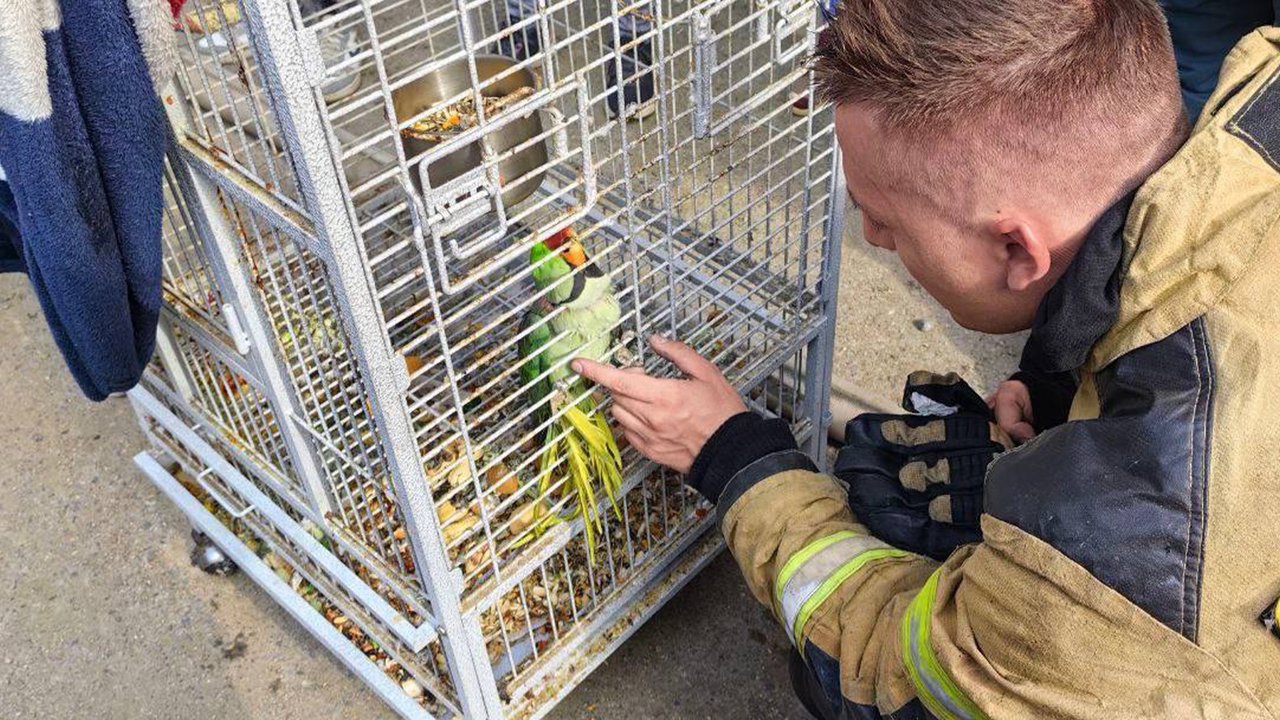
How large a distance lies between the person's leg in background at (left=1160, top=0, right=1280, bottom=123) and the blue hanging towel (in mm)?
1967

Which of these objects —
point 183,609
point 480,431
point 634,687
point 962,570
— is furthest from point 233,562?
point 962,570

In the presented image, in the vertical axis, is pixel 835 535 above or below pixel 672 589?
above

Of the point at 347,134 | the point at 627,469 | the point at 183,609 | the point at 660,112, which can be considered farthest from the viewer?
the point at 347,134

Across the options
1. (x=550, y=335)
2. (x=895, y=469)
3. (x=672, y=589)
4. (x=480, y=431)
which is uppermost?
(x=550, y=335)

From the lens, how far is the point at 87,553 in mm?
2285

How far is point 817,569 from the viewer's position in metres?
1.41

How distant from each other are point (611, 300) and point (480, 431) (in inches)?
21.2

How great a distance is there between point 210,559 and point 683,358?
1123 mm

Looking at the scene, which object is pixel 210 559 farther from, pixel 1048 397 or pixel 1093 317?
pixel 1093 317

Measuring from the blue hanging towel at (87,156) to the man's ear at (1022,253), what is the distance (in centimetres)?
91

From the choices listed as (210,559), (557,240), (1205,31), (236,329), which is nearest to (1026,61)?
(557,240)

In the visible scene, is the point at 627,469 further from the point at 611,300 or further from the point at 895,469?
the point at 895,469

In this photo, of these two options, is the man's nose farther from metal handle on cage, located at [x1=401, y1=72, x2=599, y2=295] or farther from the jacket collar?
metal handle on cage, located at [x1=401, y1=72, x2=599, y2=295]

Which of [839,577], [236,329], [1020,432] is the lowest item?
[1020,432]
